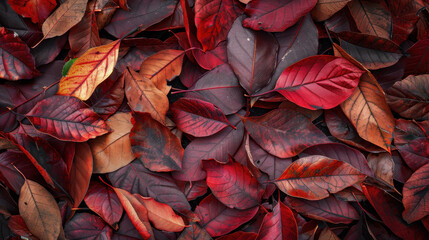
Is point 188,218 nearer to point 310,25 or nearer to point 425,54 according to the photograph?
point 310,25

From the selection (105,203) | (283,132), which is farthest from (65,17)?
(283,132)

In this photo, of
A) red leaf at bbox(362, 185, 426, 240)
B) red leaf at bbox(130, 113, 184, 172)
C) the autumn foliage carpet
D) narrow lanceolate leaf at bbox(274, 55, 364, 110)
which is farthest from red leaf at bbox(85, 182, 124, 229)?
red leaf at bbox(362, 185, 426, 240)

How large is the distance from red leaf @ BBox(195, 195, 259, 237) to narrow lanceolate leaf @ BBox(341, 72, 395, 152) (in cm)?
32

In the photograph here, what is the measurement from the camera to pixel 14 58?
82cm

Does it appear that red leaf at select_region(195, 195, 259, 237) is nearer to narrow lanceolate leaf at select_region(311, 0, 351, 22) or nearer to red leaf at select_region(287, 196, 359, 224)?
red leaf at select_region(287, 196, 359, 224)

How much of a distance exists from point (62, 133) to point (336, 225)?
28.1 inches

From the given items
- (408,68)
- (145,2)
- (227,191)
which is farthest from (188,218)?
(408,68)

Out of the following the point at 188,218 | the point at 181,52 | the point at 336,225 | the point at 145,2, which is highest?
the point at 145,2

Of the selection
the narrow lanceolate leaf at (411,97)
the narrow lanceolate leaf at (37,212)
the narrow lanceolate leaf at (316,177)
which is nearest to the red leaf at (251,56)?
the narrow lanceolate leaf at (316,177)

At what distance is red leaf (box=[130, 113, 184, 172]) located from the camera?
31.9 inches

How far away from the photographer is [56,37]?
2.87 feet

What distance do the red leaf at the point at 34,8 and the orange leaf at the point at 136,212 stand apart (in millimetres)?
465

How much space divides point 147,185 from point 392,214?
605 mm

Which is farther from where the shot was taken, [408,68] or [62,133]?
[408,68]
